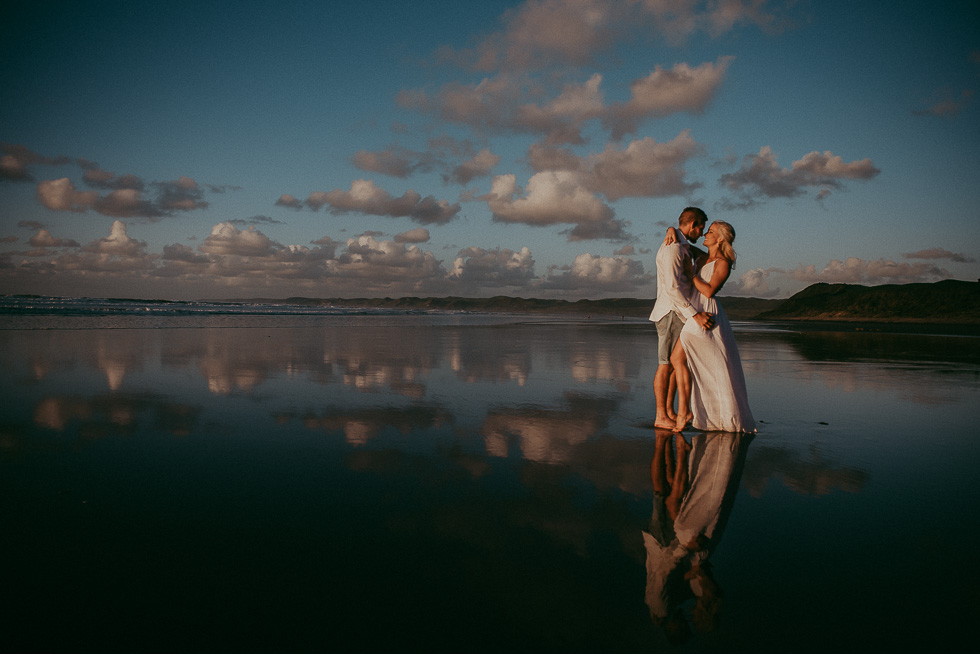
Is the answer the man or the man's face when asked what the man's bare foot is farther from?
the man's face

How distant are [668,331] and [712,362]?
52 cm

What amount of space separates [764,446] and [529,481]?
2.44 meters

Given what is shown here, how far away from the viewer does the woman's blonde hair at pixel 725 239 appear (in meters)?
4.84

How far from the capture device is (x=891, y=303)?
43.1 metres

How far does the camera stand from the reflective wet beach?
1.89 m

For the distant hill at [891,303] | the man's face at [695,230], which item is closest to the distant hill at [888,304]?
the distant hill at [891,303]

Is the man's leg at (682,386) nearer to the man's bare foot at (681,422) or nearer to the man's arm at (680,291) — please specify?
the man's bare foot at (681,422)

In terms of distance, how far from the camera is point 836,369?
999cm

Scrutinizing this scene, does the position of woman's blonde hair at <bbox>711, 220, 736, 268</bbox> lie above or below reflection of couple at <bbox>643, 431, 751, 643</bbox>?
above

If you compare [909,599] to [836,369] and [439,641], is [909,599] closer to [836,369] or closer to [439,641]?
[439,641]

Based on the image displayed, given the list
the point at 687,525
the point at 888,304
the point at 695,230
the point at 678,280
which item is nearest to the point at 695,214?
the point at 695,230

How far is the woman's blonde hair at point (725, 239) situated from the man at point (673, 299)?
21 centimetres

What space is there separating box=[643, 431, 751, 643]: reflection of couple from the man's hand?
3.58 feet

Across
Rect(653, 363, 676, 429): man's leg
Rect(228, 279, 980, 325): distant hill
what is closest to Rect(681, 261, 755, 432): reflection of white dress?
Rect(653, 363, 676, 429): man's leg
